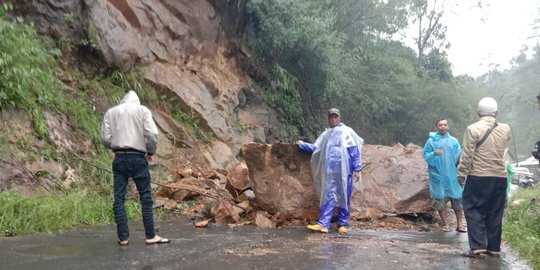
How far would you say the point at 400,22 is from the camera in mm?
26859

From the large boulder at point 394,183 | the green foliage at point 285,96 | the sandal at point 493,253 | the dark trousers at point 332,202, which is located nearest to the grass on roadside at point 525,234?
the sandal at point 493,253

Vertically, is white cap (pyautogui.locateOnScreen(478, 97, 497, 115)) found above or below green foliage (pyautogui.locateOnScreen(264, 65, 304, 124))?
below

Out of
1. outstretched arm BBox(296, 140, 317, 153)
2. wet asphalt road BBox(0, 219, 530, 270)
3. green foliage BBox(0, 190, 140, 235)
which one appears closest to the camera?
Result: wet asphalt road BBox(0, 219, 530, 270)

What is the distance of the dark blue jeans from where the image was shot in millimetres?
5598

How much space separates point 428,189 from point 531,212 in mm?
1766

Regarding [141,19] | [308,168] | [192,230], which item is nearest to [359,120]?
[141,19]

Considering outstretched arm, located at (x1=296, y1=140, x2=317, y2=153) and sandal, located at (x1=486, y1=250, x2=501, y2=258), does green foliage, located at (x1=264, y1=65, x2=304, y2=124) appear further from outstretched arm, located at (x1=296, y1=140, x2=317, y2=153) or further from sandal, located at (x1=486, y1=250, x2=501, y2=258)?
sandal, located at (x1=486, y1=250, x2=501, y2=258)

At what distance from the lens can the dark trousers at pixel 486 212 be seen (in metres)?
5.68

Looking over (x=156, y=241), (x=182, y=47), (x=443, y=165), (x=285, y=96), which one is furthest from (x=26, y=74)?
(x=285, y=96)

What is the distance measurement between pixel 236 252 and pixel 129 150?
1634 mm

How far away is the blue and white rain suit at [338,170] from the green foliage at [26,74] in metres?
4.48

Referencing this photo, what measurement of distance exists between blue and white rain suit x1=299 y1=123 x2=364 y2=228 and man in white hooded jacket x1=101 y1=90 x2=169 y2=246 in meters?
2.71

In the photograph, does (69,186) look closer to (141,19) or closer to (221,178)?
(221,178)

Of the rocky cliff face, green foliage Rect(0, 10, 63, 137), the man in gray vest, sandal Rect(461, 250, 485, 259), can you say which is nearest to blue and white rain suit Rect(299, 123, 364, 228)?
the man in gray vest
